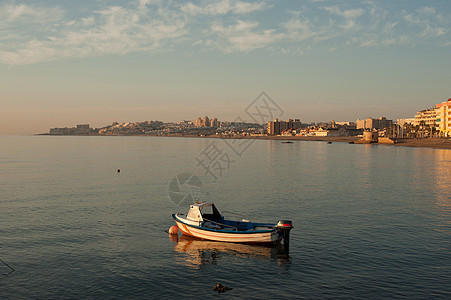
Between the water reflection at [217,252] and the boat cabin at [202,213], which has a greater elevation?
the boat cabin at [202,213]

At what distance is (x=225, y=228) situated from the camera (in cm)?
3825

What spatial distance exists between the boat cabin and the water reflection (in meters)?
2.40

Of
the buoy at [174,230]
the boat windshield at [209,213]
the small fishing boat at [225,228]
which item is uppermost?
the boat windshield at [209,213]

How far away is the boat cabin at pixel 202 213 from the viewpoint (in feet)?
127

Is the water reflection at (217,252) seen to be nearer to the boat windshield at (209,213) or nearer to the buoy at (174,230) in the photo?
the buoy at (174,230)

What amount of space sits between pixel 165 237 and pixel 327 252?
53.2 feet

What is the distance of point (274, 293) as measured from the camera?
83.7 ft

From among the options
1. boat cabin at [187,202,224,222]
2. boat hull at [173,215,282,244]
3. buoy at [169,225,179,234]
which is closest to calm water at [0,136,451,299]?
boat hull at [173,215,282,244]

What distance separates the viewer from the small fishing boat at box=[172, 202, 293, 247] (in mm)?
34406

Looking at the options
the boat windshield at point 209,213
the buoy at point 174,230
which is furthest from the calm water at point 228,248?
the boat windshield at point 209,213

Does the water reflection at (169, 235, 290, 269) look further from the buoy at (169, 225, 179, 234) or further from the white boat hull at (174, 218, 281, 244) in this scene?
the buoy at (169, 225, 179, 234)

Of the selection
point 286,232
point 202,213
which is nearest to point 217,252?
point 202,213

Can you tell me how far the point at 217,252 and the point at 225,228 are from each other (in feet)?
13.4

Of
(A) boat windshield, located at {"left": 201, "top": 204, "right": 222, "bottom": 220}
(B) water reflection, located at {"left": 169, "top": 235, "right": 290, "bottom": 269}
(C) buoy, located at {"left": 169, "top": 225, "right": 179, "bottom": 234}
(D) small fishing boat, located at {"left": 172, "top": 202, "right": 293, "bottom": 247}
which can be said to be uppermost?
(A) boat windshield, located at {"left": 201, "top": 204, "right": 222, "bottom": 220}
